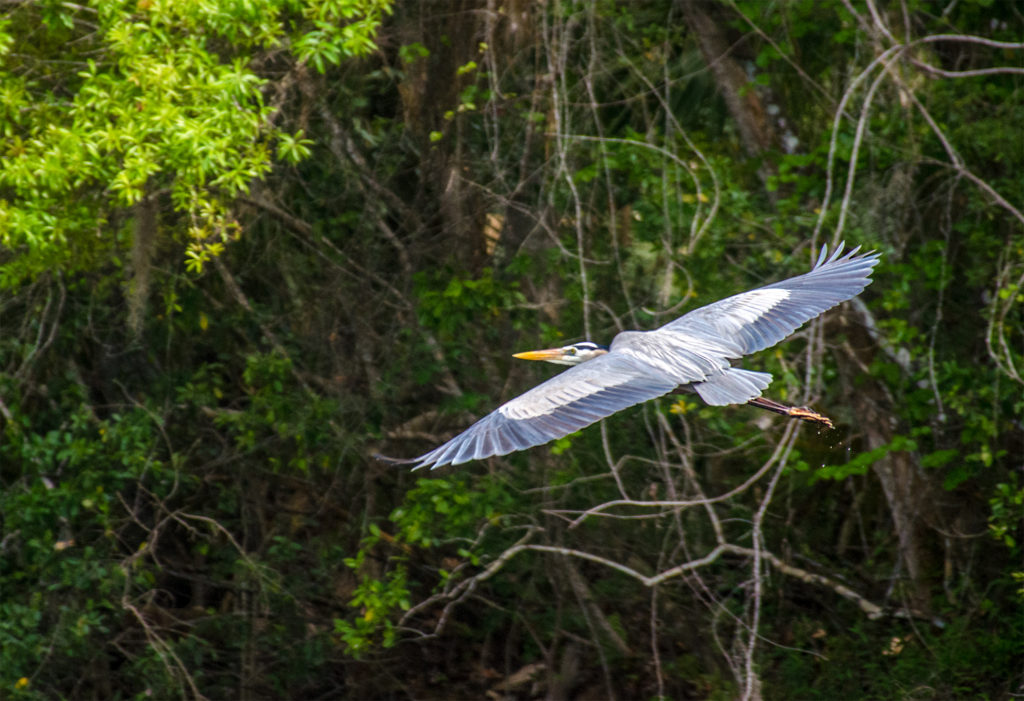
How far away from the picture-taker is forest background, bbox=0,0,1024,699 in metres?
6.58

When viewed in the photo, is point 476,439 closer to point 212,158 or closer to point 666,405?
point 212,158

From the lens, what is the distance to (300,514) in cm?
808

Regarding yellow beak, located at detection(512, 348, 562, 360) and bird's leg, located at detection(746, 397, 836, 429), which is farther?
yellow beak, located at detection(512, 348, 562, 360)

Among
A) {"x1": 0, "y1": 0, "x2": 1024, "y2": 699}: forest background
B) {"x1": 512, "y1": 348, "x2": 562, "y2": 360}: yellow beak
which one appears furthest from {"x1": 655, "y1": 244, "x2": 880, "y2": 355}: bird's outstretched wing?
{"x1": 0, "y1": 0, "x2": 1024, "y2": 699}: forest background

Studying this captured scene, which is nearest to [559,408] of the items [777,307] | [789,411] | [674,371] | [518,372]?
[674,371]

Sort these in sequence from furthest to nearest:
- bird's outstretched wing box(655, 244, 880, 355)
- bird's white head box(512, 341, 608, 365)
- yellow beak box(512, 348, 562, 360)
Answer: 1. yellow beak box(512, 348, 562, 360)
2. bird's white head box(512, 341, 608, 365)
3. bird's outstretched wing box(655, 244, 880, 355)

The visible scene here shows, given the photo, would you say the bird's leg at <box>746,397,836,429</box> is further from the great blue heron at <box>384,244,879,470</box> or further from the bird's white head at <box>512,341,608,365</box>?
the bird's white head at <box>512,341,608,365</box>

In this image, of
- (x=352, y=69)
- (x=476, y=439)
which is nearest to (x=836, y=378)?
(x=352, y=69)

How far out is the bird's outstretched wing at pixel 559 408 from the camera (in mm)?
3752

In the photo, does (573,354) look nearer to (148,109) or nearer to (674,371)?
(674,371)

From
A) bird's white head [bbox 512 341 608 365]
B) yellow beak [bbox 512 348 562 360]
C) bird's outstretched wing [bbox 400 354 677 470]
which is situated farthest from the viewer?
yellow beak [bbox 512 348 562 360]

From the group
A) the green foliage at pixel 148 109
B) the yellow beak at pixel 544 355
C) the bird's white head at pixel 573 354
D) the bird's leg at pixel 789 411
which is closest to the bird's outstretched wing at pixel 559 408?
the bird's leg at pixel 789 411

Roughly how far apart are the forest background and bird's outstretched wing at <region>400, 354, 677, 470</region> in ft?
6.67

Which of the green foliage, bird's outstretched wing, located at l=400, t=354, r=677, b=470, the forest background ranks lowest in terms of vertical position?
the forest background
